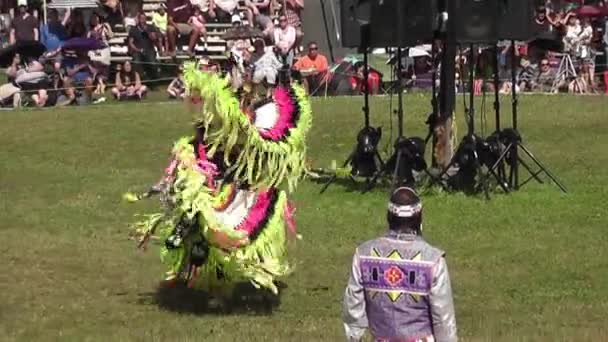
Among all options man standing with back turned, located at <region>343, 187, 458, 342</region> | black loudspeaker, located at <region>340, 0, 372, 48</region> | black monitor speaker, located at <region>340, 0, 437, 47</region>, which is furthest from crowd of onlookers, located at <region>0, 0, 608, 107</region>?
man standing with back turned, located at <region>343, 187, 458, 342</region>

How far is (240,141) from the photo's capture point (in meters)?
9.84

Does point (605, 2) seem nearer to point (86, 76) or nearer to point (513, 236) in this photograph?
point (86, 76)

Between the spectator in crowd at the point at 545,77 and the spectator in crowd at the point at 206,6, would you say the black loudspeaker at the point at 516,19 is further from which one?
the spectator in crowd at the point at 206,6

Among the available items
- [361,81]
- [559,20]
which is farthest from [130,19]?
[559,20]

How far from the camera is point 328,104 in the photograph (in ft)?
76.9

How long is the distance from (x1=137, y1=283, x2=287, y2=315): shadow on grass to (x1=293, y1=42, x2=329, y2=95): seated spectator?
1459 centimetres

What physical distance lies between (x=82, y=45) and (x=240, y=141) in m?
16.8

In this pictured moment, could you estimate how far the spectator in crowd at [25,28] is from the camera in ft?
92.9

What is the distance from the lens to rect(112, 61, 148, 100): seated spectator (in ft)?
83.8

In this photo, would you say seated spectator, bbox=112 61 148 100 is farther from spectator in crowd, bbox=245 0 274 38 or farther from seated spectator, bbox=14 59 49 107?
spectator in crowd, bbox=245 0 274 38

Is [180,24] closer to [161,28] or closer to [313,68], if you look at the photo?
[161,28]

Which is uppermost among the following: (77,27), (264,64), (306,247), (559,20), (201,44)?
(77,27)

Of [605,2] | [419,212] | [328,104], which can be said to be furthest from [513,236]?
[605,2]

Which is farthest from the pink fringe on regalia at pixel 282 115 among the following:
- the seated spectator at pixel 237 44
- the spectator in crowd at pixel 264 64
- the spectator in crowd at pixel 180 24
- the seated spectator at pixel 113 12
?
the seated spectator at pixel 113 12
